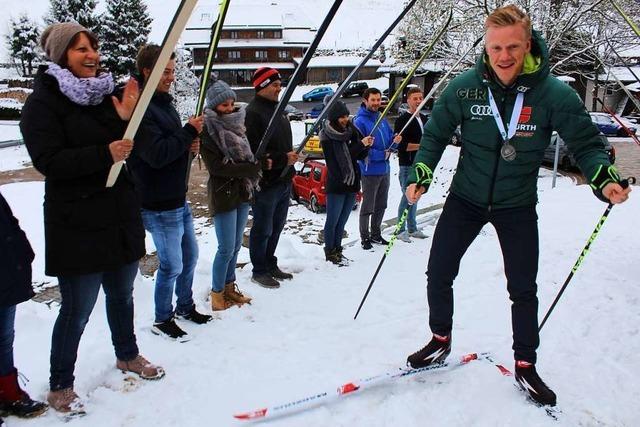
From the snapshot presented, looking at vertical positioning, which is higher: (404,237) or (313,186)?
(404,237)

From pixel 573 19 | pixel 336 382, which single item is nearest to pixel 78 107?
pixel 336 382

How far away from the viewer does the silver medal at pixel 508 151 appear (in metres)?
2.41

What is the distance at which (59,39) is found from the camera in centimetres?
227

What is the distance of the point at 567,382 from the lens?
2.69 metres

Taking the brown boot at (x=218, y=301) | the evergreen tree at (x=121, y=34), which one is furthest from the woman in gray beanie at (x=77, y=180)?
the evergreen tree at (x=121, y=34)

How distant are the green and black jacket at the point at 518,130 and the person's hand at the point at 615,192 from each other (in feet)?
0.32

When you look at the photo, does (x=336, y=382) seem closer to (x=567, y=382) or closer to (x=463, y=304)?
(x=567, y=382)

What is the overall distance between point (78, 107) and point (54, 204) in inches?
19.2

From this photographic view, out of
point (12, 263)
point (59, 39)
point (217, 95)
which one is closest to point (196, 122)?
point (217, 95)

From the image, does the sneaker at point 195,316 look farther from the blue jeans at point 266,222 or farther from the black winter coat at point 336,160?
the black winter coat at point 336,160

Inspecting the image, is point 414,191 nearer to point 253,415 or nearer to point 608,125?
point 253,415

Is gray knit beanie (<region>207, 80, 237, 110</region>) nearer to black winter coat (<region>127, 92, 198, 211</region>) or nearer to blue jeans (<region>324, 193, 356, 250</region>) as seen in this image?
black winter coat (<region>127, 92, 198, 211</region>)

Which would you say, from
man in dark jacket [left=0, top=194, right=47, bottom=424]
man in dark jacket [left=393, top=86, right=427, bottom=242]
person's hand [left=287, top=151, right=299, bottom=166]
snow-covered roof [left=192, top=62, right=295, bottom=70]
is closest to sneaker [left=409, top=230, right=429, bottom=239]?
man in dark jacket [left=393, top=86, right=427, bottom=242]

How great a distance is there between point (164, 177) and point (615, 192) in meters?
2.53
